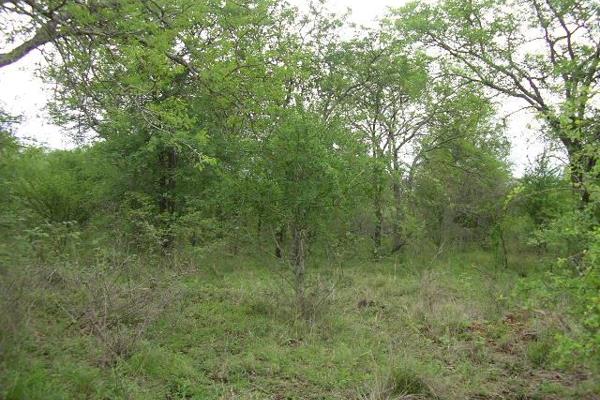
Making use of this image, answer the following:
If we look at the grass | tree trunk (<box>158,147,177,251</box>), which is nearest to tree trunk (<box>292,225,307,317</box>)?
the grass

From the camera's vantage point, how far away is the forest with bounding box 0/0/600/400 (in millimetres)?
5281

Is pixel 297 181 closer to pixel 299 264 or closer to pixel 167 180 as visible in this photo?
pixel 299 264

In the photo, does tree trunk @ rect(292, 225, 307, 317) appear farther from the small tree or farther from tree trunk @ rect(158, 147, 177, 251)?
tree trunk @ rect(158, 147, 177, 251)

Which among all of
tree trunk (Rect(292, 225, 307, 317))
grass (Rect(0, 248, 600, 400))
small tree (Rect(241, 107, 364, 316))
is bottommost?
grass (Rect(0, 248, 600, 400))

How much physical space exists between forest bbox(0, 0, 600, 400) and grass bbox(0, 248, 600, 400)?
0.03 metres

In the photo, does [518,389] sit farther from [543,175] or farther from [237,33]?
[543,175]

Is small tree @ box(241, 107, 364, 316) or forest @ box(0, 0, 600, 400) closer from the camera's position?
forest @ box(0, 0, 600, 400)

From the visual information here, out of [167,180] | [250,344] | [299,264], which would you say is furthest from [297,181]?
[167,180]

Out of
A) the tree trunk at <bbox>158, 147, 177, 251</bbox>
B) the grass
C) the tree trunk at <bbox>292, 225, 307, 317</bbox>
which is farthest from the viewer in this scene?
the tree trunk at <bbox>158, 147, 177, 251</bbox>

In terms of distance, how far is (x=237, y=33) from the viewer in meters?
10.3

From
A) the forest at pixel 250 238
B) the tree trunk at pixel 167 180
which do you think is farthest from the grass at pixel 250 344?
the tree trunk at pixel 167 180

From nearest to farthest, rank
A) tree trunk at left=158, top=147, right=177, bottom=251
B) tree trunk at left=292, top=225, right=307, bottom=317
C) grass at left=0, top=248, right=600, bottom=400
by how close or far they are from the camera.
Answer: grass at left=0, top=248, right=600, bottom=400 < tree trunk at left=292, top=225, right=307, bottom=317 < tree trunk at left=158, top=147, right=177, bottom=251

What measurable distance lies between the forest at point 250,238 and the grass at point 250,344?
34mm

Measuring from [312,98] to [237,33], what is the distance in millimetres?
7808
